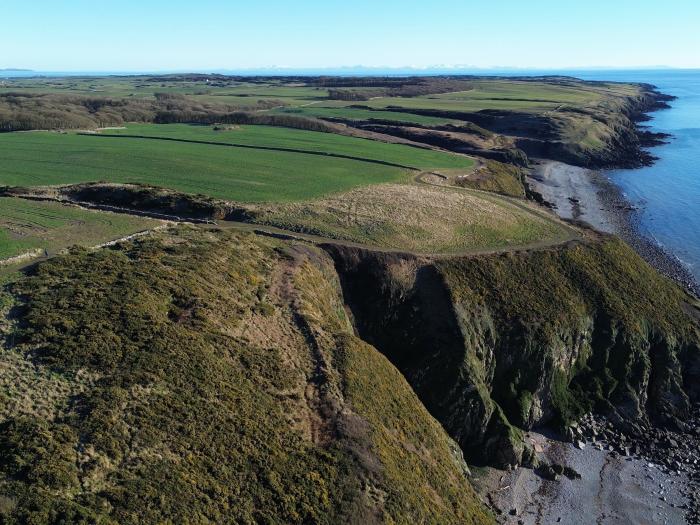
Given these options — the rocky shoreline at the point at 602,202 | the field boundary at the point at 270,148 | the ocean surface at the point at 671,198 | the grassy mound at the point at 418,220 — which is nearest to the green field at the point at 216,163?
the field boundary at the point at 270,148

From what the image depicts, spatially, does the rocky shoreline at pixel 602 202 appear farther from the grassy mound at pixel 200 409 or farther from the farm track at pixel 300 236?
the grassy mound at pixel 200 409

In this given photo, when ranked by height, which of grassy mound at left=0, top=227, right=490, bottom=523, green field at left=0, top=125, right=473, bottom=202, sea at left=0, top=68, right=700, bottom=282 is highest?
green field at left=0, top=125, right=473, bottom=202

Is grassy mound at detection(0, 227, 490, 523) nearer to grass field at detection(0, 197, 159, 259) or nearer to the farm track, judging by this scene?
grass field at detection(0, 197, 159, 259)

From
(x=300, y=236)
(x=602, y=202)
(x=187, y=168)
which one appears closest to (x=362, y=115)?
(x=602, y=202)

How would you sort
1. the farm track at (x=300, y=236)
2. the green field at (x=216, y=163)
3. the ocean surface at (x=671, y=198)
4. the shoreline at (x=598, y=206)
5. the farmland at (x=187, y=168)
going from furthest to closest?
the ocean surface at (x=671, y=198)
the shoreline at (x=598, y=206)
the green field at (x=216, y=163)
the farmland at (x=187, y=168)
the farm track at (x=300, y=236)

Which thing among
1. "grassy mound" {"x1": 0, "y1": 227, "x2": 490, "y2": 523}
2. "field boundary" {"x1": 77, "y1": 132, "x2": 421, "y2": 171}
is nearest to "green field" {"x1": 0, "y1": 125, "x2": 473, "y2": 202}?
"field boundary" {"x1": 77, "y1": 132, "x2": 421, "y2": 171}

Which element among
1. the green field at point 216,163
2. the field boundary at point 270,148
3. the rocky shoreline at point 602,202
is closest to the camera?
the green field at point 216,163

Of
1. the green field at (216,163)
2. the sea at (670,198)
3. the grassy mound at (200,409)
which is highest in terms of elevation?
the green field at (216,163)
